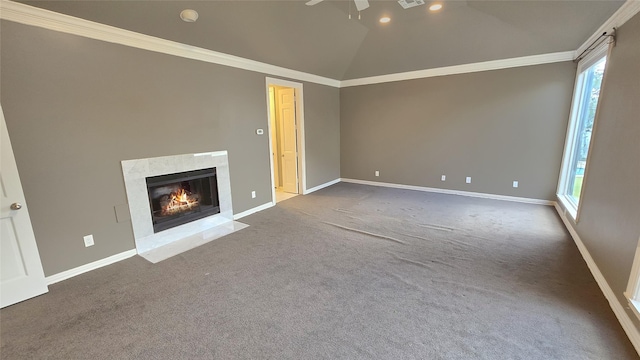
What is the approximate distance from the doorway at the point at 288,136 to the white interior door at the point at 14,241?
3364 millimetres

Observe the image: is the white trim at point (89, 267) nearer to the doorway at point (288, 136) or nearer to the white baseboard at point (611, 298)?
the doorway at point (288, 136)

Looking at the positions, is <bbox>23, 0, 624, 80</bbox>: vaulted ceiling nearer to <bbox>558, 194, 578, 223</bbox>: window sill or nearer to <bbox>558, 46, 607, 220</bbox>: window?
<bbox>558, 46, 607, 220</bbox>: window

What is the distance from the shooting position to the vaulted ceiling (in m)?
2.86

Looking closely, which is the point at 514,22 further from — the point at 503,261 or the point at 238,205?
the point at 238,205

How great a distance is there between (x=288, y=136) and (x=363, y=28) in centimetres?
253

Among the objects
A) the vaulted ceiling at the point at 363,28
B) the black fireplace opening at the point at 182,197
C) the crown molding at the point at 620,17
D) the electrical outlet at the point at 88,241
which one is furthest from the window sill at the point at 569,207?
the electrical outlet at the point at 88,241

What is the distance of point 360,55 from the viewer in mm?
5309

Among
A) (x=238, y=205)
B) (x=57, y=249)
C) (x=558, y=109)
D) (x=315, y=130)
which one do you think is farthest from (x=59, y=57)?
(x=558, y=109)

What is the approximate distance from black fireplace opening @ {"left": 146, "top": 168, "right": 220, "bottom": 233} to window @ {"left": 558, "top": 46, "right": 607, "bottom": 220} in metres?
5.19

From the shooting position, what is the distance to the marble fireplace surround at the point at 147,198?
10.3 feet

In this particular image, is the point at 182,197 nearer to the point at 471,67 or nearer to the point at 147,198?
the point at 147,198

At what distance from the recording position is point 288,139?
5801mm

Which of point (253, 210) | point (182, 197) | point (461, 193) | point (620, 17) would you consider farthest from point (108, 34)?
point (461, 193)

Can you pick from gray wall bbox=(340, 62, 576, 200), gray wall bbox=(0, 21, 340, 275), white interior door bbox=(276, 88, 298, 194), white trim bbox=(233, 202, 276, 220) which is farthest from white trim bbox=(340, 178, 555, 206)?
gray wall bbox=(0, 21, 340, 275)
